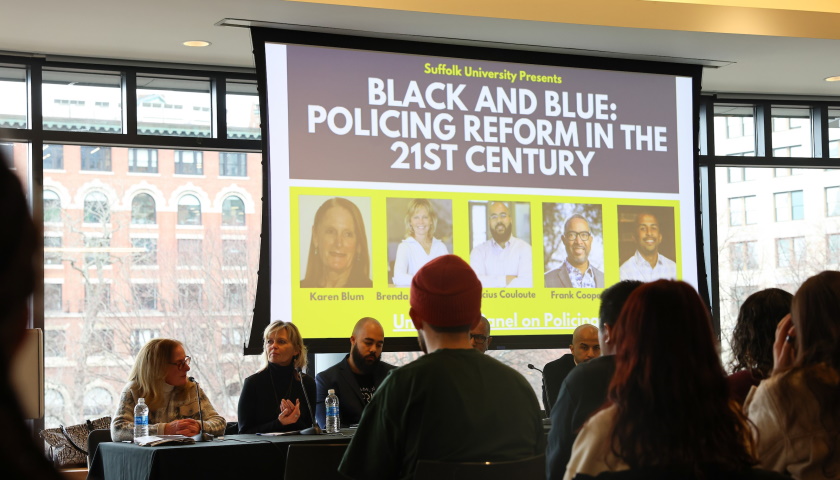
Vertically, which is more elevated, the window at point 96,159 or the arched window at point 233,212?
the window at point 96,159

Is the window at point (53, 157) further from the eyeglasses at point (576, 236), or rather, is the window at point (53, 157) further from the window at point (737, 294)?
the window at point (737, 294)

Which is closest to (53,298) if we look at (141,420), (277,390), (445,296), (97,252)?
(97,252)

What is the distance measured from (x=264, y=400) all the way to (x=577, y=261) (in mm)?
2695

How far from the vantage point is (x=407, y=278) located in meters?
6.44

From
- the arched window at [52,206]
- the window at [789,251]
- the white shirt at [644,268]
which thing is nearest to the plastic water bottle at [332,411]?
the arched window at [52,206]

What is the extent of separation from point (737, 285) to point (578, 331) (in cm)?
253

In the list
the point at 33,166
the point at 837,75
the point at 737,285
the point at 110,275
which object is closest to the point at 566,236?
the point at 737,285

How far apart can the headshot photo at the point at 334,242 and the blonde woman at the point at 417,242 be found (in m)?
0.24

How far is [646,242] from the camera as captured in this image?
7.09m

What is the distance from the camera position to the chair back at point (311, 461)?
3465mm

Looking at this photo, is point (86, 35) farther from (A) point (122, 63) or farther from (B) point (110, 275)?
(B) point (110, 275)

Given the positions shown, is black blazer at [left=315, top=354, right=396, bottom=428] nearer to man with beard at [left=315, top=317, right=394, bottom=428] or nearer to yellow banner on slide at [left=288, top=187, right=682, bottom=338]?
man with beard at [left=315, top=317, right=394, bottom=428]

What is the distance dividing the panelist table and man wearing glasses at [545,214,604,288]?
2786 mm

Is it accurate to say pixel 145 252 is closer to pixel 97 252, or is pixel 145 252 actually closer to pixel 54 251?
pixel 97 252
